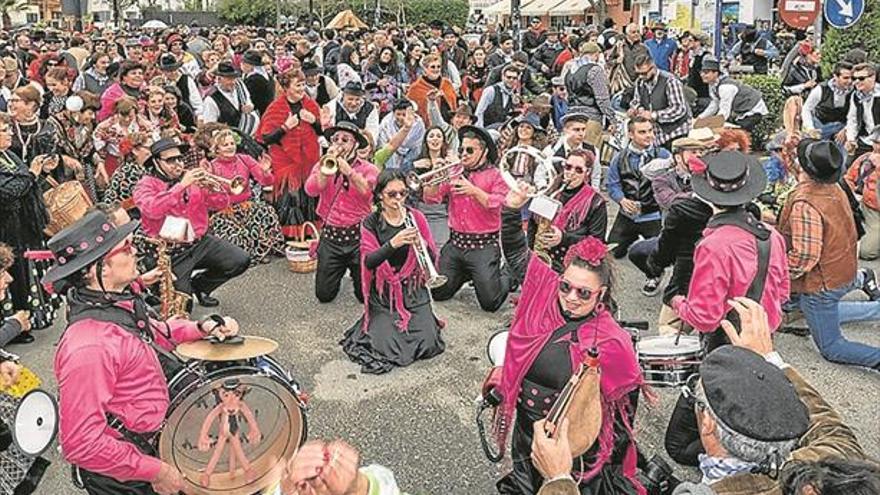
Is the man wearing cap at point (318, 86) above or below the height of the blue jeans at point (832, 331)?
above

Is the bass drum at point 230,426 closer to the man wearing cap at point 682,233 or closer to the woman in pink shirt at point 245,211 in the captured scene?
the man wearing cap at point 682,233

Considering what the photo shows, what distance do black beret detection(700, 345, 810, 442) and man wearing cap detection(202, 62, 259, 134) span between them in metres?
7.80

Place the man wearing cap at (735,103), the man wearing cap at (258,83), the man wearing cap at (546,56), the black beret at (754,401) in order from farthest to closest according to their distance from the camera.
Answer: the man wearing cap at (546,56) < the man wearing cap at (735,103) < the man wearing cap at (258,83) < the black beret at (754,401)

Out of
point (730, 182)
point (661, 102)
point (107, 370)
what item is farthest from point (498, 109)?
point (107, 370)

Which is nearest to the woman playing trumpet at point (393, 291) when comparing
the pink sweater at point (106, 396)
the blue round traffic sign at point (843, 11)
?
the pink sweater at point (106, 396)

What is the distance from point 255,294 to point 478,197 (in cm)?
241

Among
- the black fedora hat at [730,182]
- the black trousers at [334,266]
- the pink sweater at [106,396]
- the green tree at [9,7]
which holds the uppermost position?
the green tree at [9,7]

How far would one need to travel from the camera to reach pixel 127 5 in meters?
52.3

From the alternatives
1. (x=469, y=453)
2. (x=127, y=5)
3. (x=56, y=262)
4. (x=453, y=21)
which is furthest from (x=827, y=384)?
(x=127, y=5)

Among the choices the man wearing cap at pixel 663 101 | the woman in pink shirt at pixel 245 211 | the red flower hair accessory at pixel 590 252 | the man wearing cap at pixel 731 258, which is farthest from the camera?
the man wearing cap at pixel 663 101

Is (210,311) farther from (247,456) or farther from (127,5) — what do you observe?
(127,5)

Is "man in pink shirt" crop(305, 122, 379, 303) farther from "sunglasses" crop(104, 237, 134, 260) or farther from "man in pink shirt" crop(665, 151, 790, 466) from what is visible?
"sunglasses" crop(104, 237, 134, 260)

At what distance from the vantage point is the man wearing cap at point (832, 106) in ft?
30.3

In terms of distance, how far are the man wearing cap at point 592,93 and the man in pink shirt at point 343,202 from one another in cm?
461
